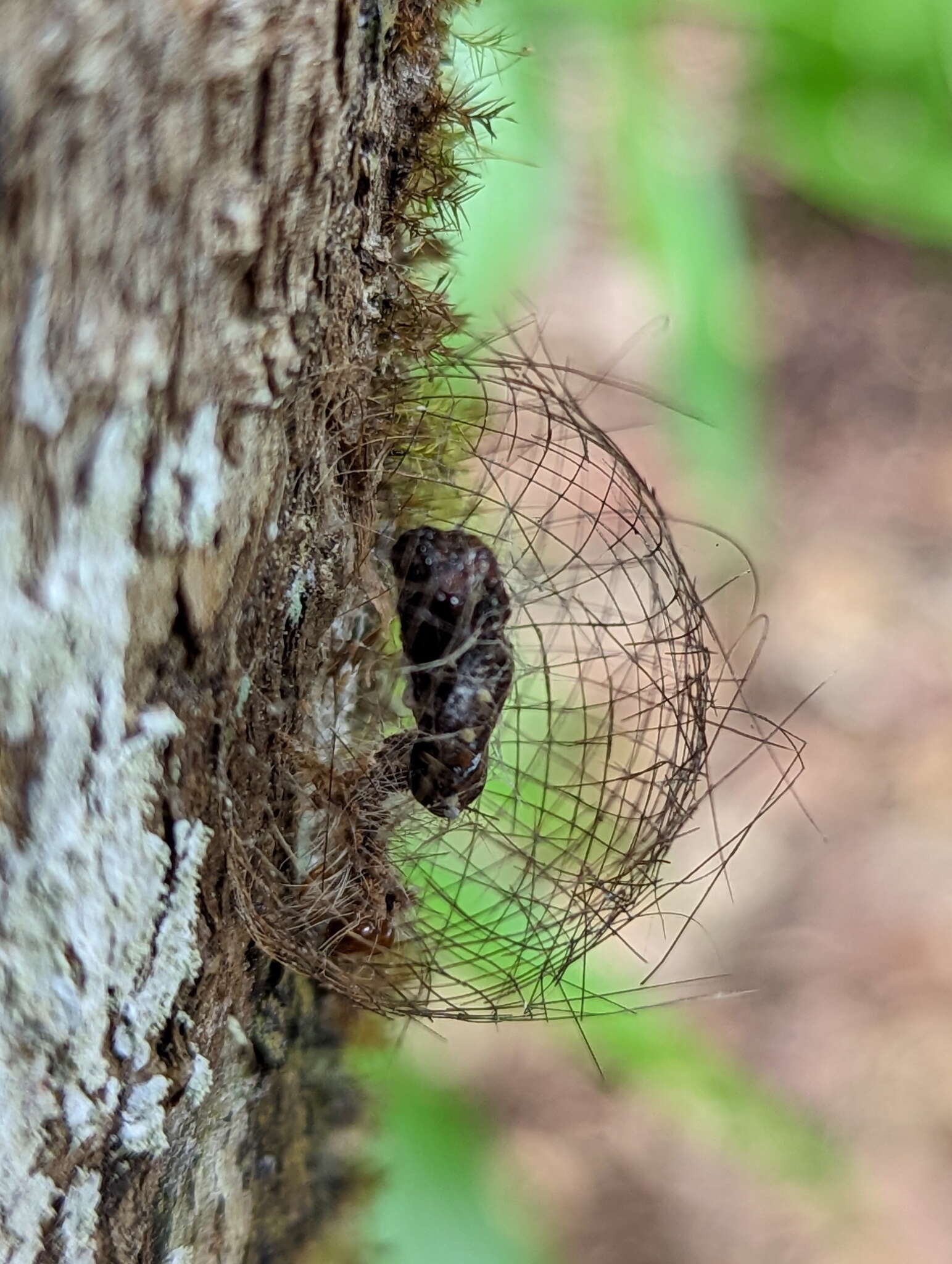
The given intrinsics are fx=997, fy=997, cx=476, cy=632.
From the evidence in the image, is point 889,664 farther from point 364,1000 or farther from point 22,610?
point 22,610

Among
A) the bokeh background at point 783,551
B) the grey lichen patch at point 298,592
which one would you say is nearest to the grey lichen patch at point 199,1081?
the grey lichen patch at point 298,592

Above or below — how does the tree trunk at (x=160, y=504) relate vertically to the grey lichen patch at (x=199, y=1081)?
above

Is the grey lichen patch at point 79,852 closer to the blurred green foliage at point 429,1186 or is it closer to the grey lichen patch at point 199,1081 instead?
the grey lichen patch at point 199,1081

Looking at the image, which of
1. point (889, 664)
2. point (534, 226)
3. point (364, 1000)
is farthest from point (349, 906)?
point (889, 664)

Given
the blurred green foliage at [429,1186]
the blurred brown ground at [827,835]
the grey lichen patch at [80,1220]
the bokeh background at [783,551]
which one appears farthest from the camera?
the blurred brown ground at [827,835]

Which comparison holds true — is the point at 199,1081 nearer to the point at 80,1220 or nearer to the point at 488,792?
the point at 80,1220

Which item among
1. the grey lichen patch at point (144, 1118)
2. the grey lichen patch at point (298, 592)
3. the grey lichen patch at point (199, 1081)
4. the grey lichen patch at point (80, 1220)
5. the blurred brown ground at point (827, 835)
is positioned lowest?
the grey lichen patch at point (80, 1220)

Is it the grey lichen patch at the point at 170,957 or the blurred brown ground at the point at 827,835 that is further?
the blurred brown ground at the point at 827,835

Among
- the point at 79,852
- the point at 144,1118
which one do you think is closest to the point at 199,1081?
the point at 144,1118
